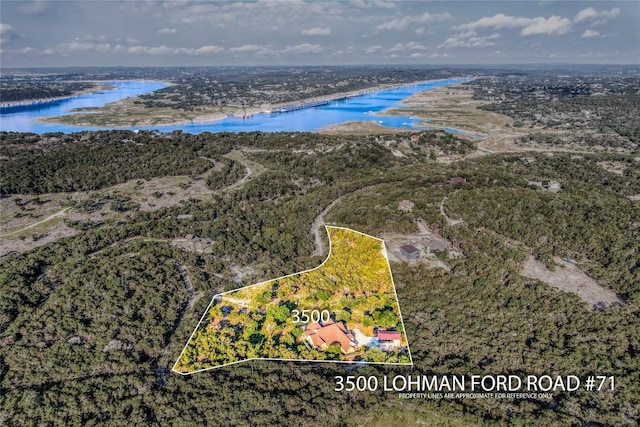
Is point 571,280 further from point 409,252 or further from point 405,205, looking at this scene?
point 405,205

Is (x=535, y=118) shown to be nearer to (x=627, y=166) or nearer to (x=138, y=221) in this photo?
(x=627, y=166)

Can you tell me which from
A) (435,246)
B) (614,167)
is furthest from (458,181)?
(614,167)

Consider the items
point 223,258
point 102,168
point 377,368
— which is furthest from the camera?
point 102,168

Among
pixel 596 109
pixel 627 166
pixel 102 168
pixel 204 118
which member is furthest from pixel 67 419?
pixel 596 109

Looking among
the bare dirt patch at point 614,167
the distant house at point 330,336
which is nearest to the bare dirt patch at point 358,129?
the bare dirt patch at point 614,167

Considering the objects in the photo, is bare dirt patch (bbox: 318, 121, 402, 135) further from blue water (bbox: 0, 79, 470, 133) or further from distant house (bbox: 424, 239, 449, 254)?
distant house (bbox: 424, 239, 449, 254)
